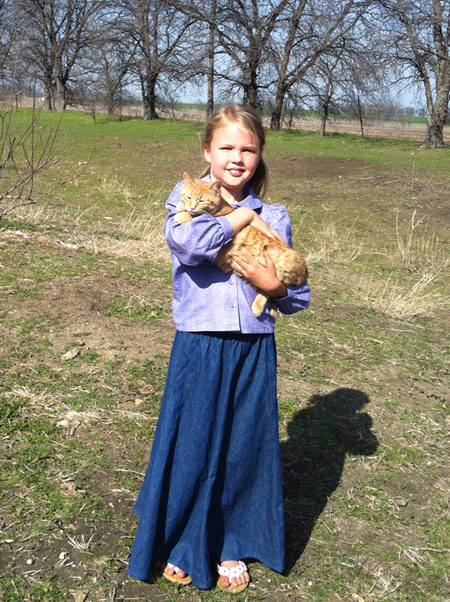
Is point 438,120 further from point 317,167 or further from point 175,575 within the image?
point 175,575

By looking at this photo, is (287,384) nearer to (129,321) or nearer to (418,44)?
(129,321)

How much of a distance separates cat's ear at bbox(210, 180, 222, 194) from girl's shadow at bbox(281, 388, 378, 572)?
1.72 m

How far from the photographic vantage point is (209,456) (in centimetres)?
242

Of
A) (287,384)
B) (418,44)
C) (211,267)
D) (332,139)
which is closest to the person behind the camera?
(211,267)

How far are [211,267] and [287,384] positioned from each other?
7.57ft

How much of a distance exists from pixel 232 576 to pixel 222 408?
0.76 meters

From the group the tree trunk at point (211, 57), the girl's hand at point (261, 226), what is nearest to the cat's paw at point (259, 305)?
the girl's hand at point (261, 226)

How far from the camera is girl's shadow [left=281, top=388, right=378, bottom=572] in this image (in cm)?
311

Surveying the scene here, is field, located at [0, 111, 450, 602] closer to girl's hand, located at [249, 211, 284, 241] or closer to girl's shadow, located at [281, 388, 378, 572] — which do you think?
girl's shadow, located at [281, 388, 378, 572]

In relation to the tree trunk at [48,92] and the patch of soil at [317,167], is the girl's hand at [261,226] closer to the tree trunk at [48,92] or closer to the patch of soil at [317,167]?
the tree trunk at [48,92]

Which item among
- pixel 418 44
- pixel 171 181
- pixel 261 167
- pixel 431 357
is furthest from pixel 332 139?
pixel 261 167

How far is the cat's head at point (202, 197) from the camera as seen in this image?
7.50 ft

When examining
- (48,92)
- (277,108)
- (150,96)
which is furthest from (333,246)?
(150,96)

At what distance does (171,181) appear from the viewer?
1447cm
